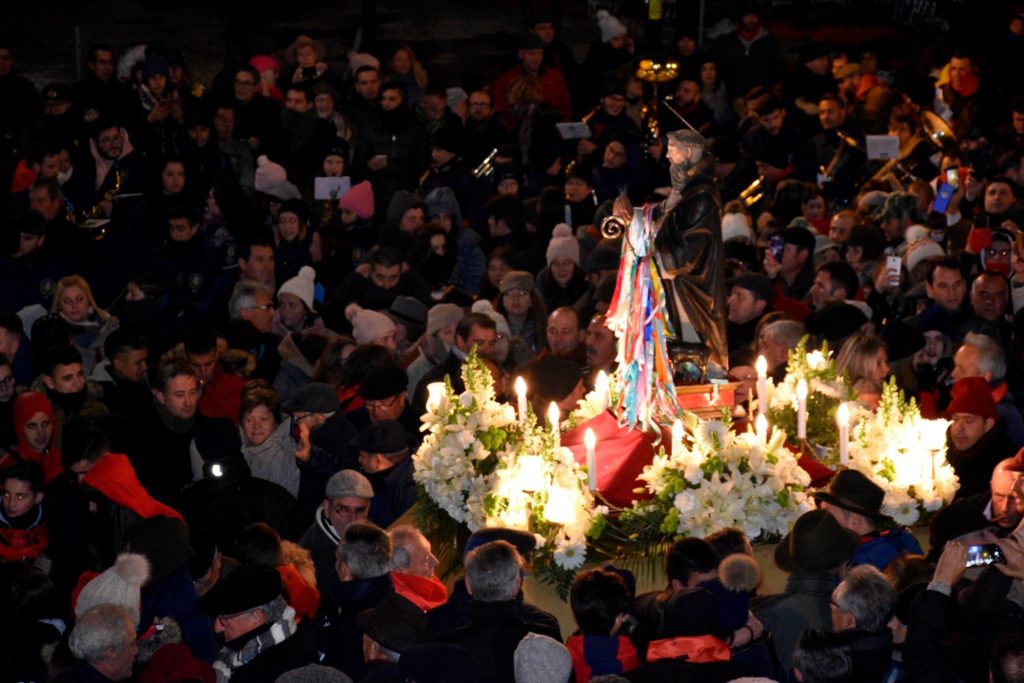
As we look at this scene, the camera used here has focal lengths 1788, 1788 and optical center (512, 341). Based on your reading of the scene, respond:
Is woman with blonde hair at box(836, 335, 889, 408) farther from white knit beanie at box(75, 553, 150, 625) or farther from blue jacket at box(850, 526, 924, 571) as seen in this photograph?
white knit beanie at box(75, 553, 150, 625)

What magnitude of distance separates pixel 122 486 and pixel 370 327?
3.23 meters

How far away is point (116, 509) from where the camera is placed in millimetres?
9320

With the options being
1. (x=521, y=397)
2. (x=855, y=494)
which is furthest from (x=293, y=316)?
(x=855, y=494)

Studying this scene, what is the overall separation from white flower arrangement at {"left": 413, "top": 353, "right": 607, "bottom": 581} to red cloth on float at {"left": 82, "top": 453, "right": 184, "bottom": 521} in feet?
4.73

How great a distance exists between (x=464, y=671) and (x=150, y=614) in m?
2.04

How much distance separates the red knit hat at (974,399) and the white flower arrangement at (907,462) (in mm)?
601

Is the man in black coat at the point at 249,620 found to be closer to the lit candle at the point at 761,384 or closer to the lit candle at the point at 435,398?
the lit candle at the point at 435,398

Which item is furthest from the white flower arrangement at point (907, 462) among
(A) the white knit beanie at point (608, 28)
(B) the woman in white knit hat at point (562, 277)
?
(A) the white knit beanie at point (608, 28)

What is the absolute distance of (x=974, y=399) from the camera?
33.4 ft

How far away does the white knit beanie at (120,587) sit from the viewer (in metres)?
8.01

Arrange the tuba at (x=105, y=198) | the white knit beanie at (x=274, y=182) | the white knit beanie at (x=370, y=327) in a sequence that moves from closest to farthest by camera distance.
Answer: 1. the white knit beanie at (x=370, y=327)
2. the tuba at (x=105, y=198)
3. the white knit beanie at (x=274, y=182)

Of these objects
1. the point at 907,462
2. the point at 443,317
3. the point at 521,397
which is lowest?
the point at 443,317

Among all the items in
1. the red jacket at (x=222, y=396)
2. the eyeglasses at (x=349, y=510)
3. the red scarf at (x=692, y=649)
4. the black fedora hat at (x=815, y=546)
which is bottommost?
the red jacket at (x=222, y=396)

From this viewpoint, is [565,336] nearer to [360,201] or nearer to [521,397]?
[521,397]
